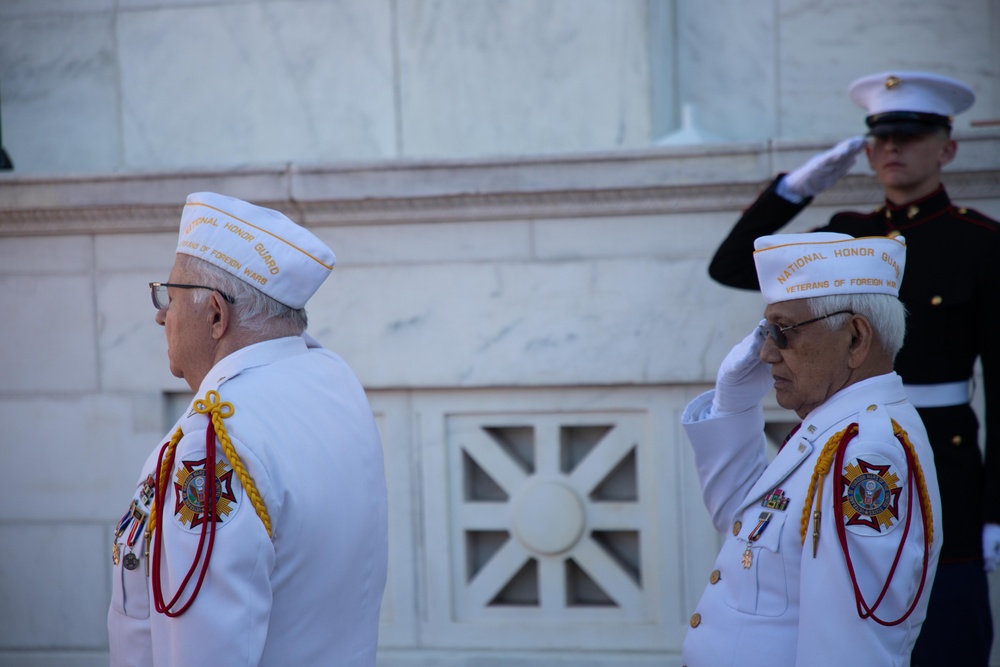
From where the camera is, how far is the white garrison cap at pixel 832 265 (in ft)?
7.16

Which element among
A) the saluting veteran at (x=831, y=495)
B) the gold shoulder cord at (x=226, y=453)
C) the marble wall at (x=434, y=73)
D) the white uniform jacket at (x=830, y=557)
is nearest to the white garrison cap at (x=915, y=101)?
the marble wall at (x=434, y=73)

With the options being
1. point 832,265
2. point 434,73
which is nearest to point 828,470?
point 832,265

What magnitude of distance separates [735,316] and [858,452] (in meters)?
2.04

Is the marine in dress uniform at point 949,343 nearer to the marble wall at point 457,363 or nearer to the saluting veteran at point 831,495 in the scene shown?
the marble wall at point 457,363

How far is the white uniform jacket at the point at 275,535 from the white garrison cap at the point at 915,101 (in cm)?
200

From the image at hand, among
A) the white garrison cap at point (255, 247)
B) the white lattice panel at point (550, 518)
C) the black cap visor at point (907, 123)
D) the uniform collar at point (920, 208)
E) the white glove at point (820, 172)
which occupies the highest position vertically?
the black cap visor at point (907, 123)

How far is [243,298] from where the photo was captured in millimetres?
2107

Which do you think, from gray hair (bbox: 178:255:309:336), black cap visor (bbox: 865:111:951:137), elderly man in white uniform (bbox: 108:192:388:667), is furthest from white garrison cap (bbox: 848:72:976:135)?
gray hair (bbox: 178:255:309:336)

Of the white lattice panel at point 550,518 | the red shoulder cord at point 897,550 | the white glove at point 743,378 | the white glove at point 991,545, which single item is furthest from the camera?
the white lattice panel at point 550,518

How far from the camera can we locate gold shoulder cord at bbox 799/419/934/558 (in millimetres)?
2025

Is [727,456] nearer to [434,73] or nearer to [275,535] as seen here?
[275,535]

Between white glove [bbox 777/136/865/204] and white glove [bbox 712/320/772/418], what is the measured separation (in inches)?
41.5

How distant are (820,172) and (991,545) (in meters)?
1.24

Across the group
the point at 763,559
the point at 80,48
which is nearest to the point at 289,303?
the point at 763,559
